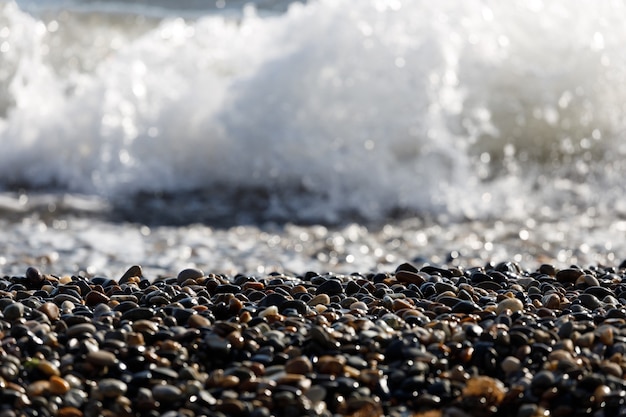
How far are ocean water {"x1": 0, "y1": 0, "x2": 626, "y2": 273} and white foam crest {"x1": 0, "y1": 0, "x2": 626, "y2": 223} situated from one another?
0.7 inches

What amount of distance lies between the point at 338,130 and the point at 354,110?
0.89 ft

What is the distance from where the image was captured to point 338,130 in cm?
873

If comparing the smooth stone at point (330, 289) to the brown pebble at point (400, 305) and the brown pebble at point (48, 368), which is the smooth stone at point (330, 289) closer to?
the brown pebble at point (400, 305)

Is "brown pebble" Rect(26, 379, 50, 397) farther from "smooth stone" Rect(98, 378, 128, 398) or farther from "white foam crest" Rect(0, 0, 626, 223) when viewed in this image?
"white foam crest" Rect(0, 0, 626, 223)

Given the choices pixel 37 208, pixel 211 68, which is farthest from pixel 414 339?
pixel 211 68

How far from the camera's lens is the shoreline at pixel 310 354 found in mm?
2646

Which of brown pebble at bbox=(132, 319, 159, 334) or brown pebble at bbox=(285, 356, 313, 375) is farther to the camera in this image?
brown pebble at bbox=(132, 319, 159, 334)

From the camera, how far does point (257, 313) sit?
3.23 m

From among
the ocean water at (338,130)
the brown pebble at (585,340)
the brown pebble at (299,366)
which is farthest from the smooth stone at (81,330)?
the ocean water at (338,130)

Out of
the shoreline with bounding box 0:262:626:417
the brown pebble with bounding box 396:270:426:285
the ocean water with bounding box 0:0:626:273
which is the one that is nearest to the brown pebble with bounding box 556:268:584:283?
the shoreline with bounding box 0:262:626:417

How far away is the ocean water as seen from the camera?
757cm

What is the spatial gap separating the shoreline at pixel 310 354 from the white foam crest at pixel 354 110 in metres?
4.59

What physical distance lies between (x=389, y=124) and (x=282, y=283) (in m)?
5.07

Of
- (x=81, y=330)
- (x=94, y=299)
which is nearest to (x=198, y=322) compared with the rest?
(x=81, y=330)
